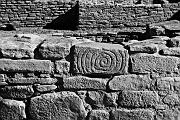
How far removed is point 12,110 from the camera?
2516 mm

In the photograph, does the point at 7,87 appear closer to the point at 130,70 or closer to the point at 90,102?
the point at 90,102

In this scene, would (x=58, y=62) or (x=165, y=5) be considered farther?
(x=165, y=5)

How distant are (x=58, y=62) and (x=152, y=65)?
72 cm

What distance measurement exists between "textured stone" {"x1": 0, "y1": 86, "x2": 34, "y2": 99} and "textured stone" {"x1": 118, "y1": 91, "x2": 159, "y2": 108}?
697mm

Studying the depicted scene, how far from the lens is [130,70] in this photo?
8.27 ft

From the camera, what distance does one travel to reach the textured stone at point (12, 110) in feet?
8.23

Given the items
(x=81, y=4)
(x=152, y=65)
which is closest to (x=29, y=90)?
(x=152, y=65)

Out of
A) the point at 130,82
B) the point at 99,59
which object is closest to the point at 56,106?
the point at 99,59

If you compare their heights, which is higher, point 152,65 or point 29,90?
point 152,65

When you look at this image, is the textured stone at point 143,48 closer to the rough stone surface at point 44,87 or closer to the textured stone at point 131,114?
the textured stone at point 131,114

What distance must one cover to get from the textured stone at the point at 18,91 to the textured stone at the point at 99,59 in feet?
1.27

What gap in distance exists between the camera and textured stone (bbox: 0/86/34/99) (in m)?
2.51

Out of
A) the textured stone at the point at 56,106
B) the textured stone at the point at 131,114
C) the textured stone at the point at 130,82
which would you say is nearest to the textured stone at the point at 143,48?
the textured stone at the point at 130,82

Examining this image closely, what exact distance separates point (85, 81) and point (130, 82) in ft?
1.13
